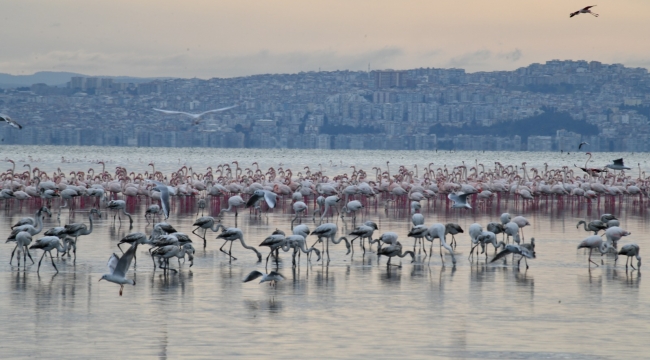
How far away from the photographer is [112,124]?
164 meters

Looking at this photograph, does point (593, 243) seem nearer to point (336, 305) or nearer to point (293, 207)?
point (336, 305)

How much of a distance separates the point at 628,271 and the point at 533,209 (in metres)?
14.0

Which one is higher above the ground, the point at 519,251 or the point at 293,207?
the point at 293,207

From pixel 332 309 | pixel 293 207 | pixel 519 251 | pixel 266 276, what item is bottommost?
pixel 332 309

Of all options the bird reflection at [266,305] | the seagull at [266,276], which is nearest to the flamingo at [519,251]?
the seagull at [266,276]

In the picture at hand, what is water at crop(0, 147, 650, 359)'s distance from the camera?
10398 mm

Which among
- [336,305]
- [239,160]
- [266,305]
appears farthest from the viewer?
[239,160]

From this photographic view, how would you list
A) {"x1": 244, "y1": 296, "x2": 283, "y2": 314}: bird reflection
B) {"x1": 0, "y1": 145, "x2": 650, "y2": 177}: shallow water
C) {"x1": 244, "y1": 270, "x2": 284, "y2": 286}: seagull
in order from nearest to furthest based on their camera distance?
{"x1": 244, "y1": 296, "x2": 283, "y2": 314}: bird reflection, {"x1": 244, "y1": 270, "x2": 284, "y2": 286}: seagull, {"x1": 0, "y1": 145, "x2": 650, "y2": 177}: shallow water

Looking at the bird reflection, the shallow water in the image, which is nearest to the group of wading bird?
the bird reflection

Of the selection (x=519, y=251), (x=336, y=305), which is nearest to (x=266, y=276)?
(x=336, y=305)

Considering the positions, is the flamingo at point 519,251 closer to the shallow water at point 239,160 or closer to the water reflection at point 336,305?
the water reflection at point 336,305

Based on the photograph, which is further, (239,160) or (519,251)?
(239,160)

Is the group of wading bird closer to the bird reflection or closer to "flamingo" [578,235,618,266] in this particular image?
"flamingo" [578,235,618,266]

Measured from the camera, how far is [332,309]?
1256cm
